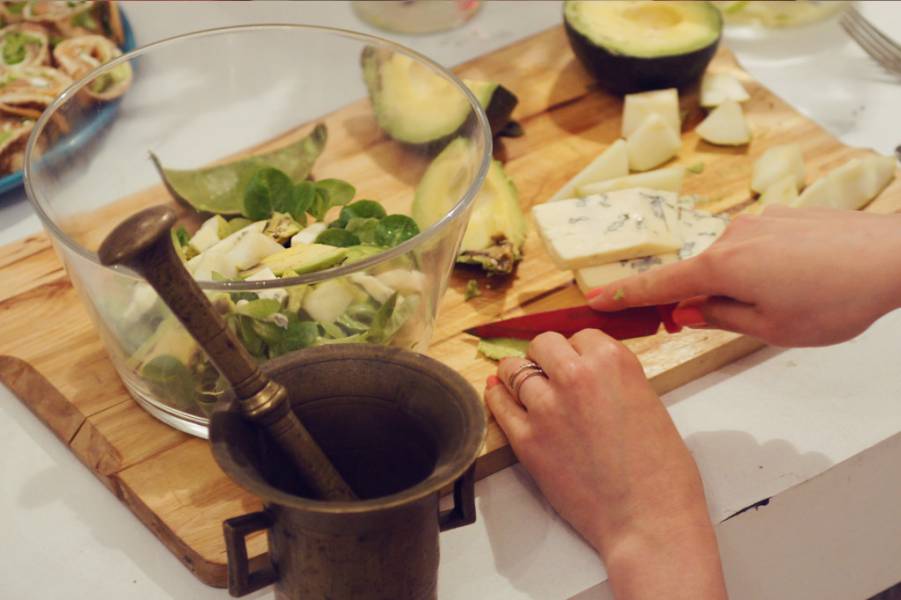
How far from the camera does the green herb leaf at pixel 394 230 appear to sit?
99 centimetres

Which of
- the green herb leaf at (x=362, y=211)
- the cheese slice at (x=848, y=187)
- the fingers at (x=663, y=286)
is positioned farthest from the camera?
the cheese slice at (x=848, y=187)

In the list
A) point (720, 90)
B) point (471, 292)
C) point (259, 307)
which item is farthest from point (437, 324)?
point (720, 90)

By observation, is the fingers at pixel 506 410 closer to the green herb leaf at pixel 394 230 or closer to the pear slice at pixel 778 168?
the green herb leaf at pixel 394 230

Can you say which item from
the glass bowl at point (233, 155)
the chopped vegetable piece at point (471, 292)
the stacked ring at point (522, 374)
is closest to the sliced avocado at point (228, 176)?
the glass bowl at point (233, 155)

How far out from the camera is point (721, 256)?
91 centimetres

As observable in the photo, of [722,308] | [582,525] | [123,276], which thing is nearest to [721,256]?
[722,308]

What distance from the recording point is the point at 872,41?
148 cm

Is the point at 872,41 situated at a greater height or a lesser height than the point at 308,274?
Answer: lesser

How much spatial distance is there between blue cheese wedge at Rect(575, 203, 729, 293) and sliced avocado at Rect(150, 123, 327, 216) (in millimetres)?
326

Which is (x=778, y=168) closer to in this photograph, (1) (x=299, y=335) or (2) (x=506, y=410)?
(2) (x=506, y=410)

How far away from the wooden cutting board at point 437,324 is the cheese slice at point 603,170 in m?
0.03

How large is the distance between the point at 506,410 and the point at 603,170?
375 mm

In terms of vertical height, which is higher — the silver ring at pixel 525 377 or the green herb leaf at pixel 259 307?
the green herb leaf at pixel 259 307

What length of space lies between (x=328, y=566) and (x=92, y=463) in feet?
1.04
